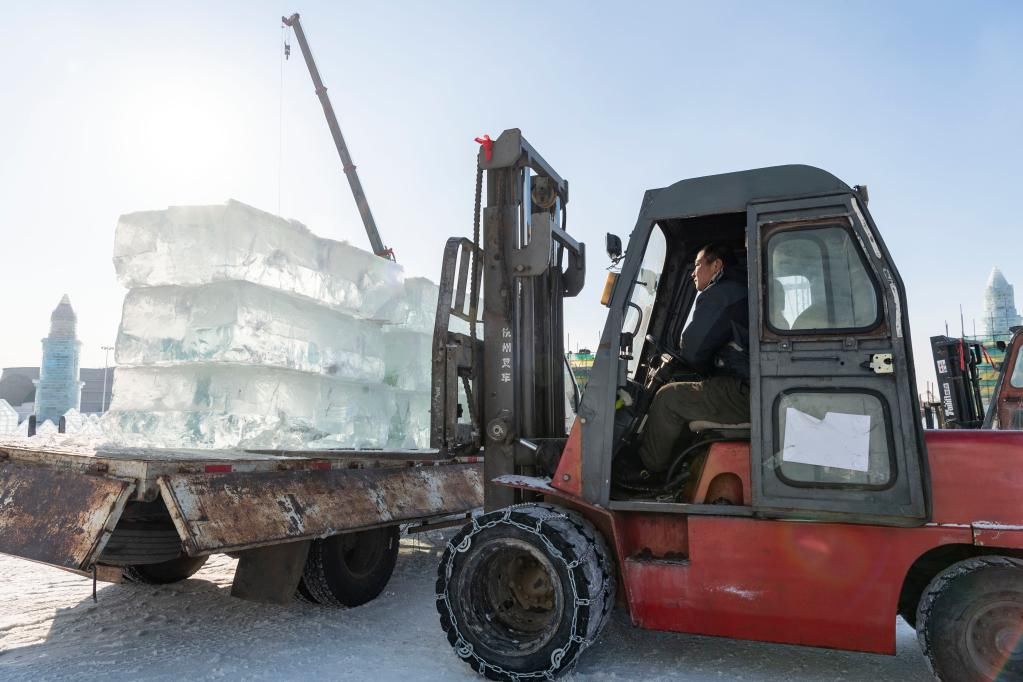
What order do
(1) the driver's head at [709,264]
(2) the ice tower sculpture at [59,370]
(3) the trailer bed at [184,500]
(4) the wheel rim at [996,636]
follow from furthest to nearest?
(2) the ice tower sculpture at [59,370]
(1) the driver's head at [709,264]
(3) the trailer bed at [184,500]
(4) the wheel rim at [996,636]

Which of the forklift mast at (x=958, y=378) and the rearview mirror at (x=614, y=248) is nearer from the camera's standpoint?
the rearview mirror at (x=614, y=248)

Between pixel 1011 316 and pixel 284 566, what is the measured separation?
3979 cm

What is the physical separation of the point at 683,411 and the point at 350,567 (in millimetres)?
2362

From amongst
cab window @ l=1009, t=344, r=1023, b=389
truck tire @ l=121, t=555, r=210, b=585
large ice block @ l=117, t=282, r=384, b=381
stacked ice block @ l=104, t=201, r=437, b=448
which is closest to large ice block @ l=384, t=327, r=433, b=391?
stacked ice block @ l=104, t=201, r=437, b=448

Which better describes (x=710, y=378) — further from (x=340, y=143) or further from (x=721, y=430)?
(x=340, y=143)

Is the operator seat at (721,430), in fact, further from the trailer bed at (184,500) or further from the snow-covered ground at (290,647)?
the trailer bed at (184,500)

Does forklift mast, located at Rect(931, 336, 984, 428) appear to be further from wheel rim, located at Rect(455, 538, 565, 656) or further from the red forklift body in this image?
wheel rim, located at Rect(455, 538, 565, 656)

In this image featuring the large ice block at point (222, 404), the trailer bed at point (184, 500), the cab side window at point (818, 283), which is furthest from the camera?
the large ice block at point (222, 404)

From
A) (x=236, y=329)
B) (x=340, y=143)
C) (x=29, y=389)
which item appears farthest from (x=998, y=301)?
(x=29, y=389)

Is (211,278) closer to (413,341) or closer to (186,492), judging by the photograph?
(413,341)

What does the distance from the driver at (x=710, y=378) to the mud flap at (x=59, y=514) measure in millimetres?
2299

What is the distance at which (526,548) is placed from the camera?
3.22m

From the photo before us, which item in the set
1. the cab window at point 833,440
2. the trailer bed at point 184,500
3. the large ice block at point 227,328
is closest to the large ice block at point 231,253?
the large ice block at point 227,328

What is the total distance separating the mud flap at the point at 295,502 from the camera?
129 inches
